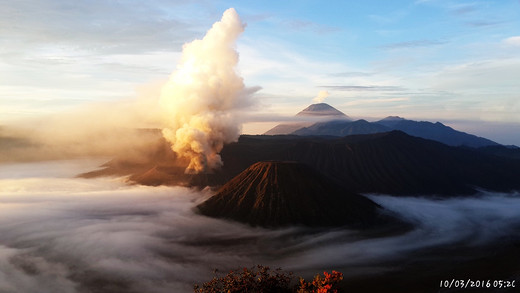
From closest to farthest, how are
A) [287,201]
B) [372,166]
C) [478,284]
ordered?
[478,284]
[287,201]
[372,166]

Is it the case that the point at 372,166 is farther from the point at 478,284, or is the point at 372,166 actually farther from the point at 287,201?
the point at 478,284

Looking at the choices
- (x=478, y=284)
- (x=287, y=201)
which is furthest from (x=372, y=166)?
(x=478, y=284)

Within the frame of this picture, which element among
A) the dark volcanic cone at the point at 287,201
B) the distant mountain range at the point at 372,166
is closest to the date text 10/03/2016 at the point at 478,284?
the dark volcanic cone at the point at 287,201

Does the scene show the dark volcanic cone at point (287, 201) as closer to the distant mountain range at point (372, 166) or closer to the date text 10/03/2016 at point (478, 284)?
the distant mountain range at point (372, 166)

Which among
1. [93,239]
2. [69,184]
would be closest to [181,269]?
[93,239]

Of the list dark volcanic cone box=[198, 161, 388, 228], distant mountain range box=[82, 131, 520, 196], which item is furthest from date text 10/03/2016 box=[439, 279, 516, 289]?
distant mountain range box=[82, 131, 520, 196]

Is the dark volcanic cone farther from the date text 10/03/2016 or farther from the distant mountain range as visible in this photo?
the date text 10/03/2016

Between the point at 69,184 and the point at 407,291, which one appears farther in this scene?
the point at 69,184

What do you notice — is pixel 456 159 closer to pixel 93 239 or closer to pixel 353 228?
pixel 353 228

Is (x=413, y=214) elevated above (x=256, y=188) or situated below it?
below
